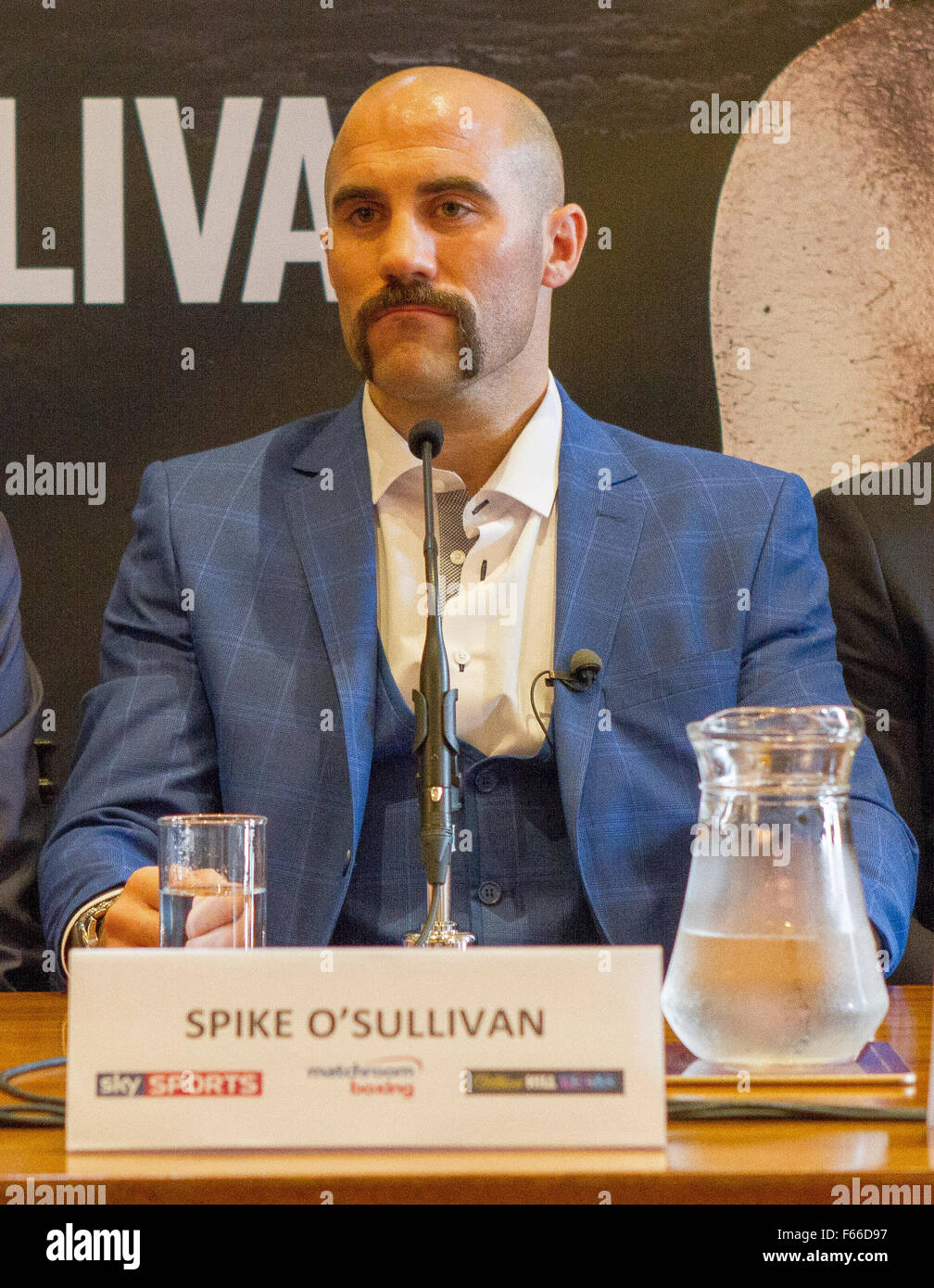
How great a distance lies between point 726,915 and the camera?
78 centimetres

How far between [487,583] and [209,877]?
82cm

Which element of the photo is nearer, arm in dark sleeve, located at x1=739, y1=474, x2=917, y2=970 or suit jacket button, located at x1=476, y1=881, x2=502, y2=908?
arm in dark sleeve, located at x1=739, y1=474, x2=917, y2=970

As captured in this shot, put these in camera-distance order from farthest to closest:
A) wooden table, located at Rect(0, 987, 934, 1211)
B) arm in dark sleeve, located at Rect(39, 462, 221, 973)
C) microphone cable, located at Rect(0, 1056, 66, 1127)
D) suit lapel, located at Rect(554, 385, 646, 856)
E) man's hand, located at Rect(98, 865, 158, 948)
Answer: suit lapel, located at Rect(554, 385, 646, 856) < arm in dark sleeve, located at Rect(39, 462, 221, 973) < man's hand, located at Rect(98, 865, 158, 948) < microphone cable, located at Rect(0, 1056, 66, 1127) < wooden table, located at Rect(0, 987, 934, 1211)

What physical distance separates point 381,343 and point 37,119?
79 cm

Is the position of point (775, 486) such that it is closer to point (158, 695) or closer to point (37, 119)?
point (158, 695)

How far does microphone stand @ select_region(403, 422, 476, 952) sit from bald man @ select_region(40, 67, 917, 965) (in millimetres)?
472

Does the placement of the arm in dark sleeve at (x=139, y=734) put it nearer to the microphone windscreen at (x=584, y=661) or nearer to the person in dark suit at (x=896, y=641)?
the microphone windscreen at (x=584, y=661)

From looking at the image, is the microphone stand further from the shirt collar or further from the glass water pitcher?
the shirt collar

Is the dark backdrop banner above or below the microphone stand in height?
above

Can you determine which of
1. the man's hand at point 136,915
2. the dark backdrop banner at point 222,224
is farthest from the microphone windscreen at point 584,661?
the dark backdrop banner at point 222,224

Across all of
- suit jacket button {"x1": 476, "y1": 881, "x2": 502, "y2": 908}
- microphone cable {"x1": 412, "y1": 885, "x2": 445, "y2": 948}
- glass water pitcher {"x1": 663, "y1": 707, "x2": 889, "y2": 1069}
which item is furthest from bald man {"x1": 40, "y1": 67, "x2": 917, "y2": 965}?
glass water pitcher {"x1": 663, "y1": 707, "x2": 889, "y2": 1069}

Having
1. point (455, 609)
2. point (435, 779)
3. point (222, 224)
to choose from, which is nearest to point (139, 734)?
point (455, 609)

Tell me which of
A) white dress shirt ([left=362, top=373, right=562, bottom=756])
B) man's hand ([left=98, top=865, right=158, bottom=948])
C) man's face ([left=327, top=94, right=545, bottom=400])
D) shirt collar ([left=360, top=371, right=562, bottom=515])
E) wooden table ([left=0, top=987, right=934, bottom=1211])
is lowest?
wooden table ([left=0, top=987, right=934, bottom=1211])

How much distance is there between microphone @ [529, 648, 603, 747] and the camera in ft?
4.72
